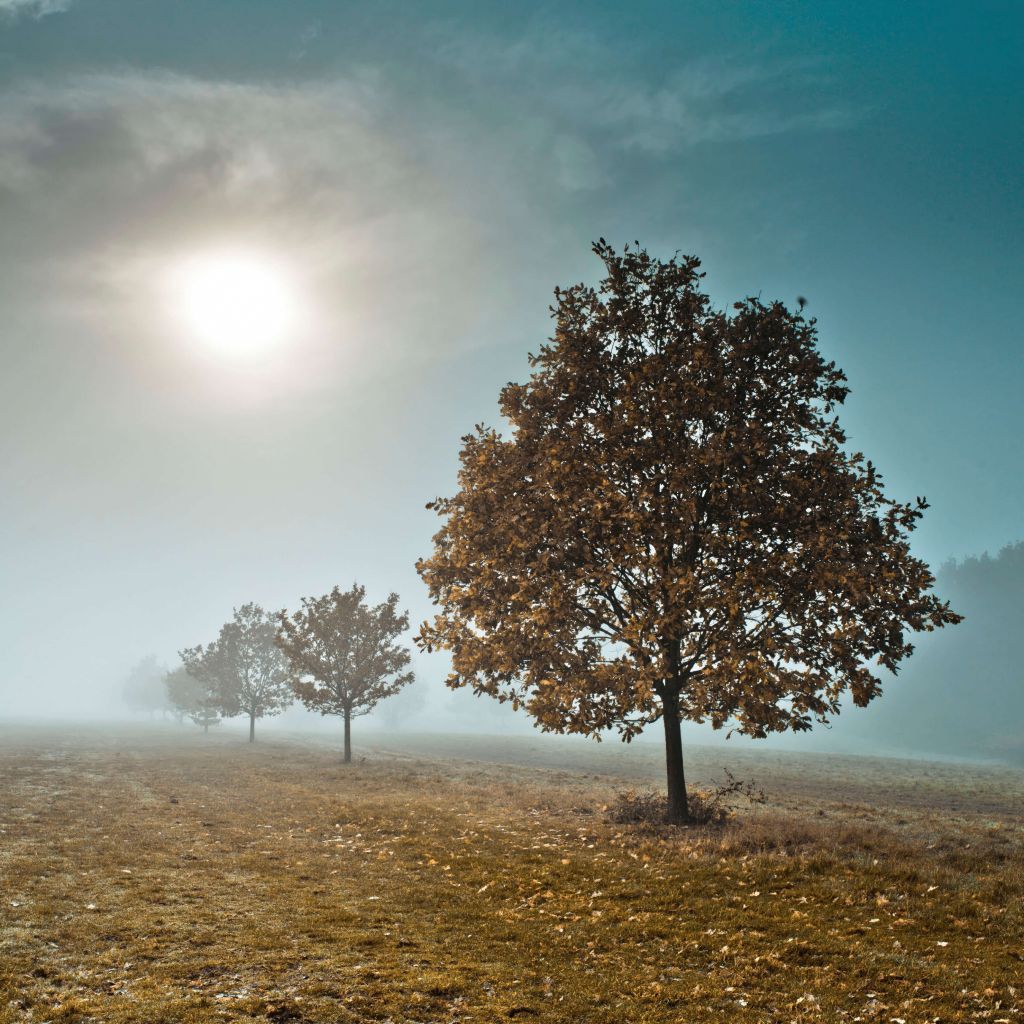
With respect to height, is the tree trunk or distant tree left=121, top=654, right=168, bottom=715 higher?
the tree trunk

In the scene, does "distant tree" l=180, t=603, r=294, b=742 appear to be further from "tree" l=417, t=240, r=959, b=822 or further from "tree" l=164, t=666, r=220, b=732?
"tree" l=417, t=240, r=959, b=822

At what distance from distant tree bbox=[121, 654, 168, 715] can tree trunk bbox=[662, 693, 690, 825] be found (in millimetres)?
158407

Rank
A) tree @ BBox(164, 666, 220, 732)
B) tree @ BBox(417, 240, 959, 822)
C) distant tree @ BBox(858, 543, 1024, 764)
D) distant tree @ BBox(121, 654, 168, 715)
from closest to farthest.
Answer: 1. tree @ BBox(417, 240, 959, 822)
2. tree @ BBox(164, 666, 220, 732)
3. distant tree @ BBox(858, 543, 1024, 764)
4. distant tree @ BBox(121, 654, 168, 715)

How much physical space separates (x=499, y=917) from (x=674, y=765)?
9883 mm

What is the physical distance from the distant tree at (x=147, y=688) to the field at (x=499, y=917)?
15465 centimetres

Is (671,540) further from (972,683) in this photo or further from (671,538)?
(972,683)

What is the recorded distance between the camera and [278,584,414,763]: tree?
45188 millimetres

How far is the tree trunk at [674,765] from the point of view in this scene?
19000 millimetres

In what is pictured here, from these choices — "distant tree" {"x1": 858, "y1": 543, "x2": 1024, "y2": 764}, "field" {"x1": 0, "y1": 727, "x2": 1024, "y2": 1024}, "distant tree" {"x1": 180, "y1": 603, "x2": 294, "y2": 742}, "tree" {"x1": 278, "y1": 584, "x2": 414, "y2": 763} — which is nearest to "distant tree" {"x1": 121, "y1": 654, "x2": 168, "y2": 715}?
"distant tree" {"x1": 180, "y1": 603, "x2": 294, "y2": 742}

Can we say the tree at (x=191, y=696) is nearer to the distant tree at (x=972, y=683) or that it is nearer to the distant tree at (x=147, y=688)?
the distant tree at (x=147, y=688)

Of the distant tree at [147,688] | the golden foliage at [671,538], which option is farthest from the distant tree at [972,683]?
the distant tree at [147,688]

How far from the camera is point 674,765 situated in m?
19.2

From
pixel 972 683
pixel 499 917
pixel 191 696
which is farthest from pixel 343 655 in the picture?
pixel 972 683

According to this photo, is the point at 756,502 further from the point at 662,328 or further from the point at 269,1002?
the point at 269,1002
